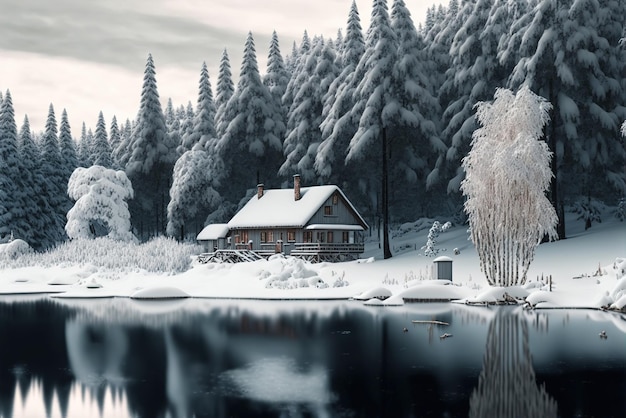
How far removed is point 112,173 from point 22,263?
21.7 meters

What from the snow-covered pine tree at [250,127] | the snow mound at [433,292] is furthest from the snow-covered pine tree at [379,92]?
the snow-covered pine tree at [250,127]

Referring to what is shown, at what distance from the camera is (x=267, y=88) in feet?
251

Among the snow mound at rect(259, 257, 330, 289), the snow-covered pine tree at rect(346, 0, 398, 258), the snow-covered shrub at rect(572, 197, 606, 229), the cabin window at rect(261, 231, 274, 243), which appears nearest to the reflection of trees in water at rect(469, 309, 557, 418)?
the snow mound at rect(259, 257, 330, 289)

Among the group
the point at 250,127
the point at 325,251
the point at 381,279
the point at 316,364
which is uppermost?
the point at 250,127

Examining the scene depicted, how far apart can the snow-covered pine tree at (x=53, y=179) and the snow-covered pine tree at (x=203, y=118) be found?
15909 mm

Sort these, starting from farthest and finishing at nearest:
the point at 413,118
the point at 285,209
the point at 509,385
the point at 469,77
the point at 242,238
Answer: the point at 242,238 < the point at 285,209 < the point at 469,77 < the point at 413,118 < the point at 509,385

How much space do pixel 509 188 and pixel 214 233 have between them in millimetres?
35603

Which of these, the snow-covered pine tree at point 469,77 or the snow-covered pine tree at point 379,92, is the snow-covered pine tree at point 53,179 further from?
the snow-covered pine tree at point 469,77

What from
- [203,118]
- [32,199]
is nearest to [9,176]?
[32,199]

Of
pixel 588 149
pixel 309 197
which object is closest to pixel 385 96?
pixel 309 197

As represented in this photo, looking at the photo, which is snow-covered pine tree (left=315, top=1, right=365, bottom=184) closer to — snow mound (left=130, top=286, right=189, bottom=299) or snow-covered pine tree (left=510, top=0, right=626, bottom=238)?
snow-covered pine tree (left=510, top=0, right=626, bottom=238)

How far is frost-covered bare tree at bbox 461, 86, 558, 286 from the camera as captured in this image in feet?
116

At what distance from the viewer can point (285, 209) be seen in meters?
60.5

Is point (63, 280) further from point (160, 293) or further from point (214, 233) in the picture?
point (214, 233)
